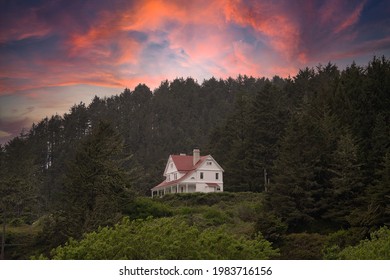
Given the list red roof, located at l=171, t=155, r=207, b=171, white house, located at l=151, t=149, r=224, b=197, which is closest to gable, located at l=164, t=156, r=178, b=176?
white house, located at l=151, t=149, r=224, b=197

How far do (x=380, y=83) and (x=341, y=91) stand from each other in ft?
20.0

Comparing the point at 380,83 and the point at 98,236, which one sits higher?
the point at 380,83

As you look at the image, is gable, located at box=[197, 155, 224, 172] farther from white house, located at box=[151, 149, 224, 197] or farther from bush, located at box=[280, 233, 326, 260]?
bush, located at box=[280, 233, 326, 260]

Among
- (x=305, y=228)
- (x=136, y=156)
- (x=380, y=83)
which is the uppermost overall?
(x=380, y=83)

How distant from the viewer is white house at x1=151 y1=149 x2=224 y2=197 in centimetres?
4328

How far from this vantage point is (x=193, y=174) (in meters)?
43.4

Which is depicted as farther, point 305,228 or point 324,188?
point 324,188

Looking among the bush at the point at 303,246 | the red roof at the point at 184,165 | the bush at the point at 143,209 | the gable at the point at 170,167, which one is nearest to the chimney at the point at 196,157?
the red roof at the point at 184,165

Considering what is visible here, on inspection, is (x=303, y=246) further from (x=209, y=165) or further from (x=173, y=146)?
(x=209, y=165)
